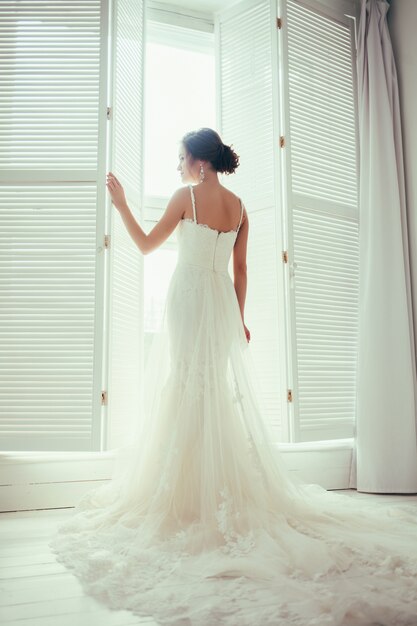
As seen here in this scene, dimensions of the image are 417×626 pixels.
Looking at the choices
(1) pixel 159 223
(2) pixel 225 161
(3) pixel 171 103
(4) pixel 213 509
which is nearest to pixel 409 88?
(3) pixel 171 103

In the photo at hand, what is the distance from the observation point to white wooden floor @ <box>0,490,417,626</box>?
1.25 m

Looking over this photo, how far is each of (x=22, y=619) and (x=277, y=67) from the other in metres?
2.99

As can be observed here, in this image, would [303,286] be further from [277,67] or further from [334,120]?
[277,67]

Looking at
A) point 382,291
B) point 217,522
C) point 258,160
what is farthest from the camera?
point 258,160

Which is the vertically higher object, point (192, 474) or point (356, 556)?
point (192, 474)

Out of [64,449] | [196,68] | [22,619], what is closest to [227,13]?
[196,68]

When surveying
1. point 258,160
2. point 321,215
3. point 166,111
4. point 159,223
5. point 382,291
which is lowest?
point 382,291

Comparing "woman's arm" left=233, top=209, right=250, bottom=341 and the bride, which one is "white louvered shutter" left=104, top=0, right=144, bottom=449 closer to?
the bride

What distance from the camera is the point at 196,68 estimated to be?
138 inches

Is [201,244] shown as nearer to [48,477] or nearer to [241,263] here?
[241,263]

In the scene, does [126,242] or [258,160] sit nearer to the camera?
[126,242]

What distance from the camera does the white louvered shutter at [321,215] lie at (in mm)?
2979

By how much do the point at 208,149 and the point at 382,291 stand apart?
4.51 feet

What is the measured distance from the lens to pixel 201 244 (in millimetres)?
2230
